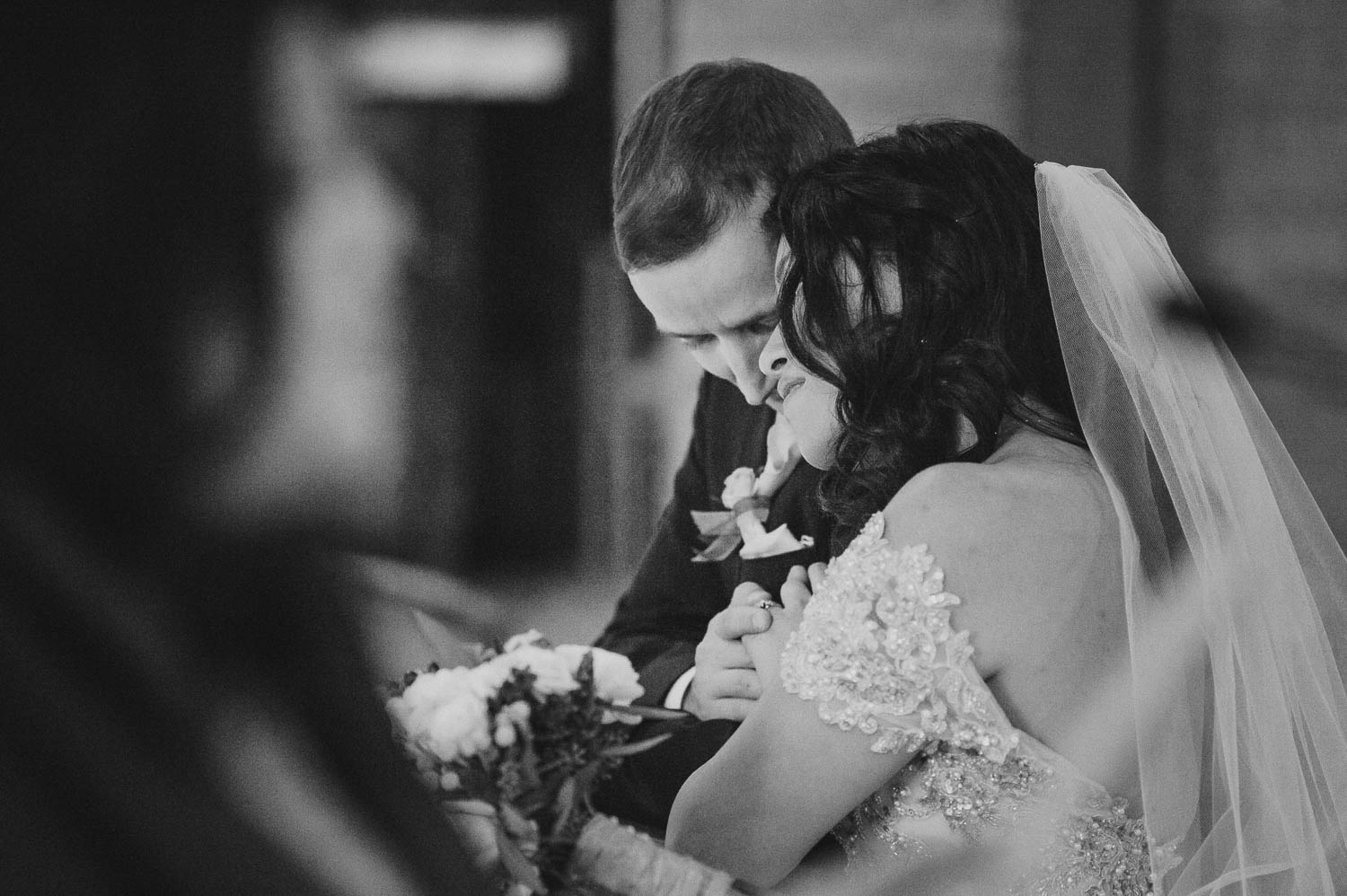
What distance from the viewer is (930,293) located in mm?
1544

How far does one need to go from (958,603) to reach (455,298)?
905 millimetres

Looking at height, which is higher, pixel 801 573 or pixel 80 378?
pixel 80 378

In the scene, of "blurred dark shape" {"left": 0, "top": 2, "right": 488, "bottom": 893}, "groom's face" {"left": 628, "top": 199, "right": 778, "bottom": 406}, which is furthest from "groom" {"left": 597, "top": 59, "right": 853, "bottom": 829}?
"blurred dark shape" {"left": 0, "top": 2, "right": 488, "bottom": 893}

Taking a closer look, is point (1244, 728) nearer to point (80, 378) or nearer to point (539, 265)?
point (539, 265)

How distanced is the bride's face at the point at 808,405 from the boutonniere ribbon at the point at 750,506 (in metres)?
0.26

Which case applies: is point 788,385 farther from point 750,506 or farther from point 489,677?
point 489,677

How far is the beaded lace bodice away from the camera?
4.51 ft

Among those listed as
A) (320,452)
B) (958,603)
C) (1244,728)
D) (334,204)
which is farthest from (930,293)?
(320,452)

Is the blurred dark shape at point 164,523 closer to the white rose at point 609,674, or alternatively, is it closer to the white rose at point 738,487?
the white rose at point 609,674

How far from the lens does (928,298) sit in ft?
5.07

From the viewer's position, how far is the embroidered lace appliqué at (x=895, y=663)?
4.50 ft

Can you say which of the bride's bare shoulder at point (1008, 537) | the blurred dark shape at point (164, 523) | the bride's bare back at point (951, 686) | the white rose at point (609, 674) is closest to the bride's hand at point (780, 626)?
the bride's bare back at point (951, 686)

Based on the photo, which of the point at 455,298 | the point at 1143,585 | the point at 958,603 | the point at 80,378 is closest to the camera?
the point at 80,378

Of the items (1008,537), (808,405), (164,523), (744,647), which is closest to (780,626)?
(744,647)
